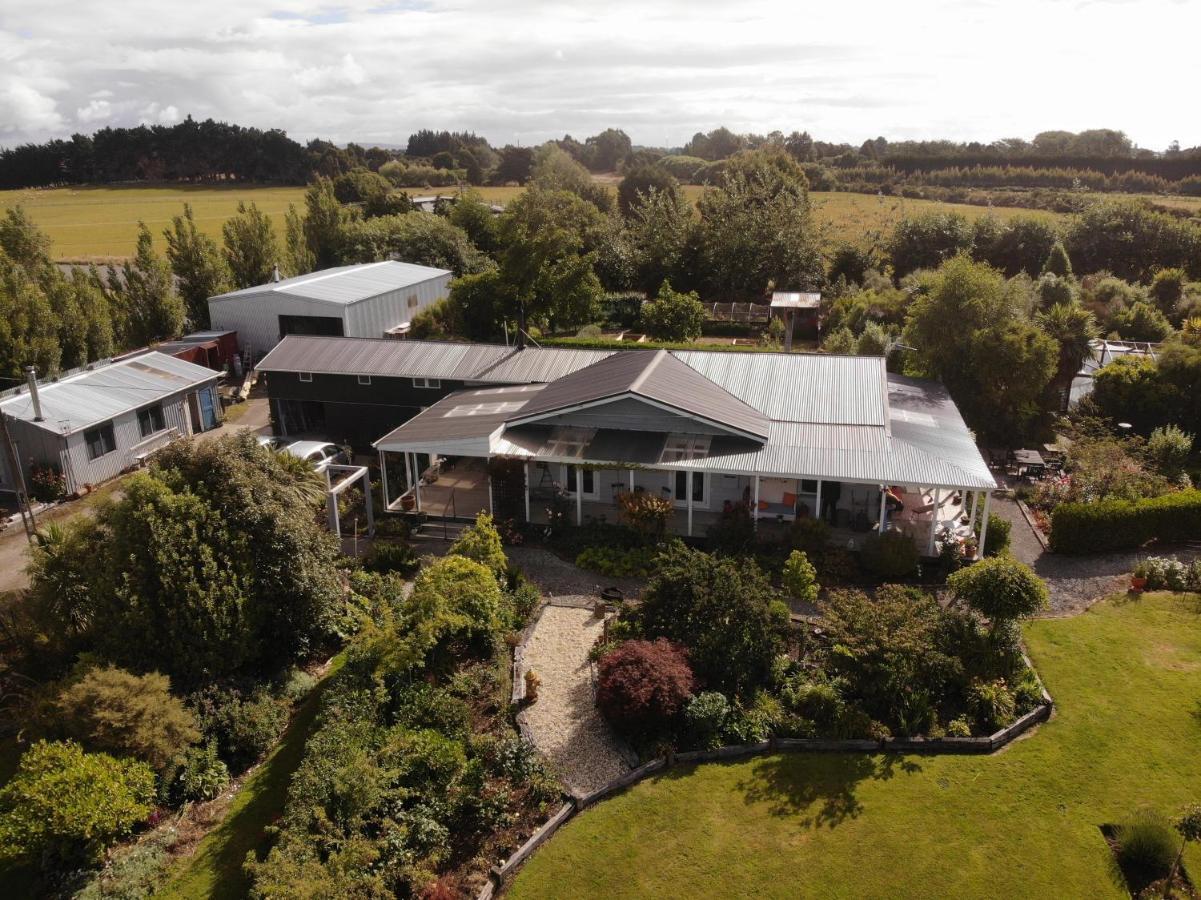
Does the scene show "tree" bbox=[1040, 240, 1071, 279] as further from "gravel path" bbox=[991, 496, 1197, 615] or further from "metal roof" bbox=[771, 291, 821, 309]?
"gravel path" bbox=[991, 496, 1197, 615]

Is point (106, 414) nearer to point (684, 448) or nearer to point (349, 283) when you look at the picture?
point (349, 283)

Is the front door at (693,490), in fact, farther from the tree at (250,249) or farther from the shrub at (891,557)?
the tree at (250,249)

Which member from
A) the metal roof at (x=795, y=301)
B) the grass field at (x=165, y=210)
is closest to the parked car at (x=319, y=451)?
the metal roof at (x=795, y=301)

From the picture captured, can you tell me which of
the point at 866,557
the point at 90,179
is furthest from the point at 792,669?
the point at 90,179

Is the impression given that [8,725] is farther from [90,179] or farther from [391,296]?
[90,179]

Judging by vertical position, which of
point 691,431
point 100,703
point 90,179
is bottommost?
point 100,703

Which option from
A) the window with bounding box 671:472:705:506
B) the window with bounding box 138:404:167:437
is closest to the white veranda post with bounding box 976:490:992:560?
the window with bounding box 671:472:705:506
